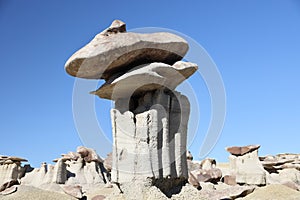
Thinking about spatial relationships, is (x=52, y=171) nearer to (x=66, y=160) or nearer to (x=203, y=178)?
(x=66, y=160)

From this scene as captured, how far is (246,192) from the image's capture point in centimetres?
1189

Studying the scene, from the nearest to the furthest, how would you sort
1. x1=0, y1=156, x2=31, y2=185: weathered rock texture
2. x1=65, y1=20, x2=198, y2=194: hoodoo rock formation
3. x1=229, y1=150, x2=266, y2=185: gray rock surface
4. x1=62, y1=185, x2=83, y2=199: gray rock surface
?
x1=65, y1=20, x2=198, y2=194: hoodoo rock formation
x1=62, y1=185, x2=83, y2=199: gray rock surface
x1=229, y1=150, x2=266, y2=185: gray rock surface
x1=0, y1=156, x2=31, y2=185: weathered rock texture

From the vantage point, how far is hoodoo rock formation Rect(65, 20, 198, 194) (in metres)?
6.33

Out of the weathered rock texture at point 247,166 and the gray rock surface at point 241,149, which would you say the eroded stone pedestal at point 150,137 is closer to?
the weathered rock texture at point 247,166

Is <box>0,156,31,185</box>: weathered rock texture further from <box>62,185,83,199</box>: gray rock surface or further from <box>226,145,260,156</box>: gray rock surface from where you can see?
<box>226,145,260,156</box>: gray rock surface

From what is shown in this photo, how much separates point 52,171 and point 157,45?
53.9 feet

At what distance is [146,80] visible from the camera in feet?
21.3

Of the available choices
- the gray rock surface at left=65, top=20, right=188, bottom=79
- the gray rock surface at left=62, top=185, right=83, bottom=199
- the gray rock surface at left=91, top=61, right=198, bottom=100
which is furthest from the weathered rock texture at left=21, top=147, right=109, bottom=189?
the gray rock surface at left=65, top=20, right=188, bottom=79

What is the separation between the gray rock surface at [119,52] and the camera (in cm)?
616

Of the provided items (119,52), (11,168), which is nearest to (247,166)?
(119,52)

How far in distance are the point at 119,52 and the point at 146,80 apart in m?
0.79

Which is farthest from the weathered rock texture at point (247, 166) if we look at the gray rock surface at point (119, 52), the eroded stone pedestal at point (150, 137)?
the gray rock surface at point (119, 52)

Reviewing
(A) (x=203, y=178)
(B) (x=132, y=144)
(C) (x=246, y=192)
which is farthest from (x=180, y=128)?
(A) (x=203, y=178)

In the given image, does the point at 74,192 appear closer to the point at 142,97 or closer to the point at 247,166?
the point at 142,97
